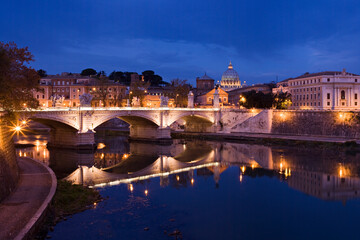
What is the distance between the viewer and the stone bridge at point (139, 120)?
37.2 meters

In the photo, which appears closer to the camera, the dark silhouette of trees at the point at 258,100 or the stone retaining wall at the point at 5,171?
the stone retaining wall at the point at 5,171

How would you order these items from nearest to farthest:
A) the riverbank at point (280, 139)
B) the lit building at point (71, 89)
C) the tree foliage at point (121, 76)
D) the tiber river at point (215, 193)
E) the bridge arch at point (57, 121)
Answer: the tiber river at point (215, 193) < the bridge arch at point (57, 121) < the riverbank at point (280, 139) < the lit building at point (71, 89) < the tree foliage at point (121, 76)

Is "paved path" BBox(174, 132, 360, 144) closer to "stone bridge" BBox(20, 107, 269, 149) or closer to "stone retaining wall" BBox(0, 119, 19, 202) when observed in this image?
"stone bridge" BBox(20, 107, 269, 149)

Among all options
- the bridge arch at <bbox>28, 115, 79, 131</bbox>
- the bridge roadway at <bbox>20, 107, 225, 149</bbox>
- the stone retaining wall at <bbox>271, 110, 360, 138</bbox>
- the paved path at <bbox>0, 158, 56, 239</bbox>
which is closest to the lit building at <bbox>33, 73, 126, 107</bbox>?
the bridge roadway at <bbox>20, 107, 225, 149</bbox>

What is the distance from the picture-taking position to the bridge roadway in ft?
120

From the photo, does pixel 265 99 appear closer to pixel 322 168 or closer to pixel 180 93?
pixel 180 93

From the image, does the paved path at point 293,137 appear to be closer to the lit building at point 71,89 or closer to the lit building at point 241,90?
the lit building at point 71,89

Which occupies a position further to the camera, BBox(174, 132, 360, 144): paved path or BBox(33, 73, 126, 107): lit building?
BBox(33, 73, 126, 107): lit building

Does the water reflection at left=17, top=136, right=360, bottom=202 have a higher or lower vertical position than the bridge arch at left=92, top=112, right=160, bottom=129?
lower

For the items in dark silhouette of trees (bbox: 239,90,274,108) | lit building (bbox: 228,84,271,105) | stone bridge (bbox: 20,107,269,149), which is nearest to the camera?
stone bridge (bbox: 20,107,269,149)

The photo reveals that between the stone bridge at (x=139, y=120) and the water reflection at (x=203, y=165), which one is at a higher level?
the stone bridge at (x=139, y=120)

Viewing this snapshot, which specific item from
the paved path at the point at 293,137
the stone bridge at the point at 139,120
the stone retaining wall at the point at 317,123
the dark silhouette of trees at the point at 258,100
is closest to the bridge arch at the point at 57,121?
the stone bridge at the point at 139,120

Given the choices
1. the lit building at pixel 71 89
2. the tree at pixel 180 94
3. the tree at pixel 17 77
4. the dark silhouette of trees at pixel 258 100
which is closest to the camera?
the tree at pixel 17 77

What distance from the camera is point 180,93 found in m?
71.6
